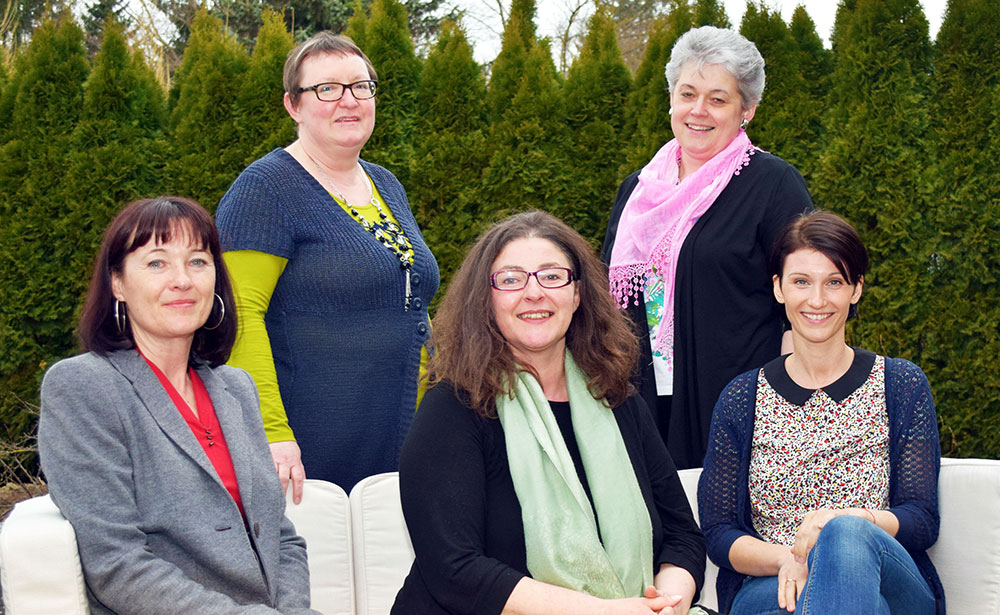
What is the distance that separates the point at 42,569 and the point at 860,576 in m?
1.64

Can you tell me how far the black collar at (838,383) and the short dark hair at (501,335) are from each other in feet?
1.37

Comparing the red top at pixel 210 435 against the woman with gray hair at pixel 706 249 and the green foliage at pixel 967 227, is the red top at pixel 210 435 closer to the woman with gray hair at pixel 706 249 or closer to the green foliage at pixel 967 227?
the woman with gray hair at pixel 706 249

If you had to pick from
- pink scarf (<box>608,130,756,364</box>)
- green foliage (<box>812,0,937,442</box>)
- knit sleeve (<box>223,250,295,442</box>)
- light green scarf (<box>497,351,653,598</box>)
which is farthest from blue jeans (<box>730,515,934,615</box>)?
green foliage (<box>812,0,937,442</box>)

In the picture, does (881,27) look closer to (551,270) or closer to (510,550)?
(551,270)

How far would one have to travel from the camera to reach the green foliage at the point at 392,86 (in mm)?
4793

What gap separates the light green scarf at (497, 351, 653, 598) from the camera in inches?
74.7

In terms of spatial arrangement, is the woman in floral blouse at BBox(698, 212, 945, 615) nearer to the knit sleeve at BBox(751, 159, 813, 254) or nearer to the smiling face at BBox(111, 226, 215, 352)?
the knit sleeve at BBox(751, 159, 813, 254)

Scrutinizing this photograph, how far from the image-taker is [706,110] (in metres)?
2.79

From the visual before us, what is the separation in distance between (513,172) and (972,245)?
2.25m

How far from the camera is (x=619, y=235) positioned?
3014mm

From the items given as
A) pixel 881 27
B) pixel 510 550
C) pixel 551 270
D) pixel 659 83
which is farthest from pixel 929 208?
pixel 510 550

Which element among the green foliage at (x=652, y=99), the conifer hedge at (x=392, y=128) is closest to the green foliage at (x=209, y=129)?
the conifer hedge at (x=392, y=128)

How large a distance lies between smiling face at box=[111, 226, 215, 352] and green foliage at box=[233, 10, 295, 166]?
2.85 m

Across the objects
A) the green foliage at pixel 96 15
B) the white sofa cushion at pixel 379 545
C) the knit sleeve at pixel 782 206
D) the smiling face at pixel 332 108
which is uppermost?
the green foliage at pixel 96 15
